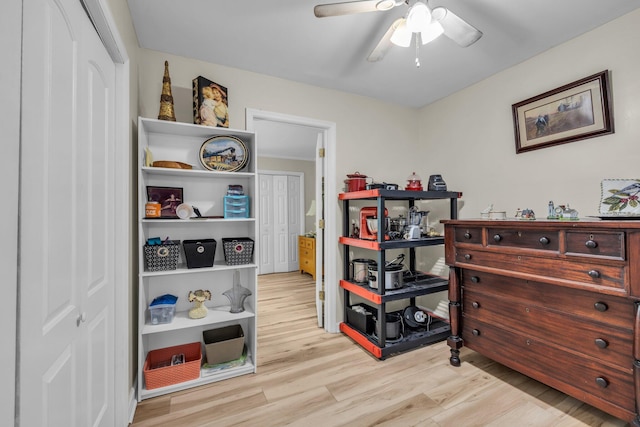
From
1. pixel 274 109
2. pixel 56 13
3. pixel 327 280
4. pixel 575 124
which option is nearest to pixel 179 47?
A: pixel 274 109

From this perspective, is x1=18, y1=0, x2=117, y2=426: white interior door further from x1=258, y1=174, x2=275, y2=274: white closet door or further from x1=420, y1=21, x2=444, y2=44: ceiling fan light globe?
x1=258, y1=174, x2=275, y2=274: white closet door

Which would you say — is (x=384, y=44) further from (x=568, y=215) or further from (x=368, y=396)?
(x=368, y=396)

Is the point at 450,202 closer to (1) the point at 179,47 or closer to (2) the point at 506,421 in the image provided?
(2) the point at 506,421

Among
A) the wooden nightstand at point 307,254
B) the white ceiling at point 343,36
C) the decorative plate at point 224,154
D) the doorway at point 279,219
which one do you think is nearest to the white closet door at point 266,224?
the doorway at point 279,219

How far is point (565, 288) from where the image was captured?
5.02ft

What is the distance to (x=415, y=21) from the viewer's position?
4.44 feet

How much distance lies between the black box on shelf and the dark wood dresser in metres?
0.70

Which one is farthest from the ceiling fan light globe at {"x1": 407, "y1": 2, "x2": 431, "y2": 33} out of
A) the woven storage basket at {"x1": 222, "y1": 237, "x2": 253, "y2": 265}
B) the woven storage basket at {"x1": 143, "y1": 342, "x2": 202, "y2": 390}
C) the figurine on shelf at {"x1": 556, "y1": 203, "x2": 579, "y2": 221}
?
the woven storage basket at {"x1": 143, "y1": 342, "x2": 202, "y2": 390}

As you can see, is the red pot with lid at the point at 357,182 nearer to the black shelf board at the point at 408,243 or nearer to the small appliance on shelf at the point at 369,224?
the small appliance on shelf at the point at 369,224

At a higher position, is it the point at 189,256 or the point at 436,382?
the point at 189,256

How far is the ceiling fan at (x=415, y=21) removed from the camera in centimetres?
131

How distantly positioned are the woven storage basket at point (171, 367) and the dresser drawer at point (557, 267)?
2.15 m

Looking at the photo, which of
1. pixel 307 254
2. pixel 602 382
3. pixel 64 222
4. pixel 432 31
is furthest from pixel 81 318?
pixel 307 254

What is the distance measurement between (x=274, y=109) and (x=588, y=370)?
280cm
